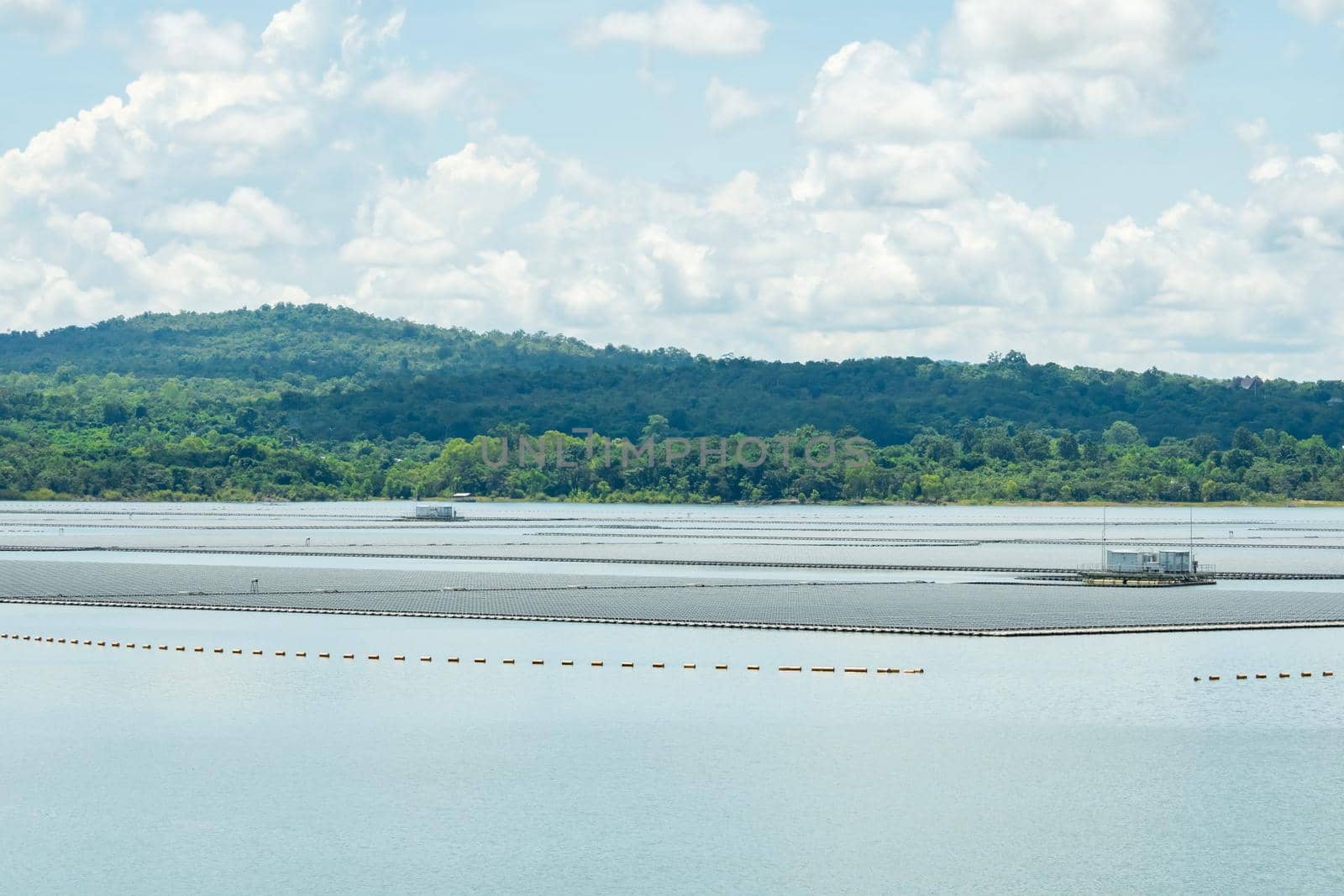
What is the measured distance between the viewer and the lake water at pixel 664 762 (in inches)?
1067

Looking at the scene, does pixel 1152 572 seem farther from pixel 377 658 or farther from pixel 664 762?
pixel 664 762

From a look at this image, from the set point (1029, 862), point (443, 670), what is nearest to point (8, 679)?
point (443, 670)

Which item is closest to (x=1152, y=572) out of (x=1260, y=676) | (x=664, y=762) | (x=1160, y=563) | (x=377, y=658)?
(x=1160, y=563)

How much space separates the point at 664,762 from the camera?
1366 inches

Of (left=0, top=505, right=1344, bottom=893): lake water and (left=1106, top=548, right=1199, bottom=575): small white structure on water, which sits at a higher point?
(left=1106, top=548, right=1199, bottom=575): small white structure on water

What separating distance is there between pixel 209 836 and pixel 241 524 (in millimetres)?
117028

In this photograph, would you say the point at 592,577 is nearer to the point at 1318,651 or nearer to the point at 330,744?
the point at 1318,651

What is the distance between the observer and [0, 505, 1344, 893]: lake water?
88.9 ft

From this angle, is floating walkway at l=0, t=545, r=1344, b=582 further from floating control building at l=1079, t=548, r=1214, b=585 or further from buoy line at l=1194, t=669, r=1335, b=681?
buoy line at l=1194, t=669, r=1335, b=681

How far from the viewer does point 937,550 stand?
3959 inches

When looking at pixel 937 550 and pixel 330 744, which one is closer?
pixel 330 744

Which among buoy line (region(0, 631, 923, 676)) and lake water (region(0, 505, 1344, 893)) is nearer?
lake water (region(0, 505, 1344, 893))

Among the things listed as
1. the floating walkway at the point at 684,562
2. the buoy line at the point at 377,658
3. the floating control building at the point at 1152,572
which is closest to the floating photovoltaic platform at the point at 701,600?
the floating control building at the point at 1152,572

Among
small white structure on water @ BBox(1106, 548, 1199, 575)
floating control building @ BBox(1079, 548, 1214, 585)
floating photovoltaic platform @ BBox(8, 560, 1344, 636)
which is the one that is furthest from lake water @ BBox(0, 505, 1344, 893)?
small white structure on water @ BBox(1106, 548, 1199, 575)
